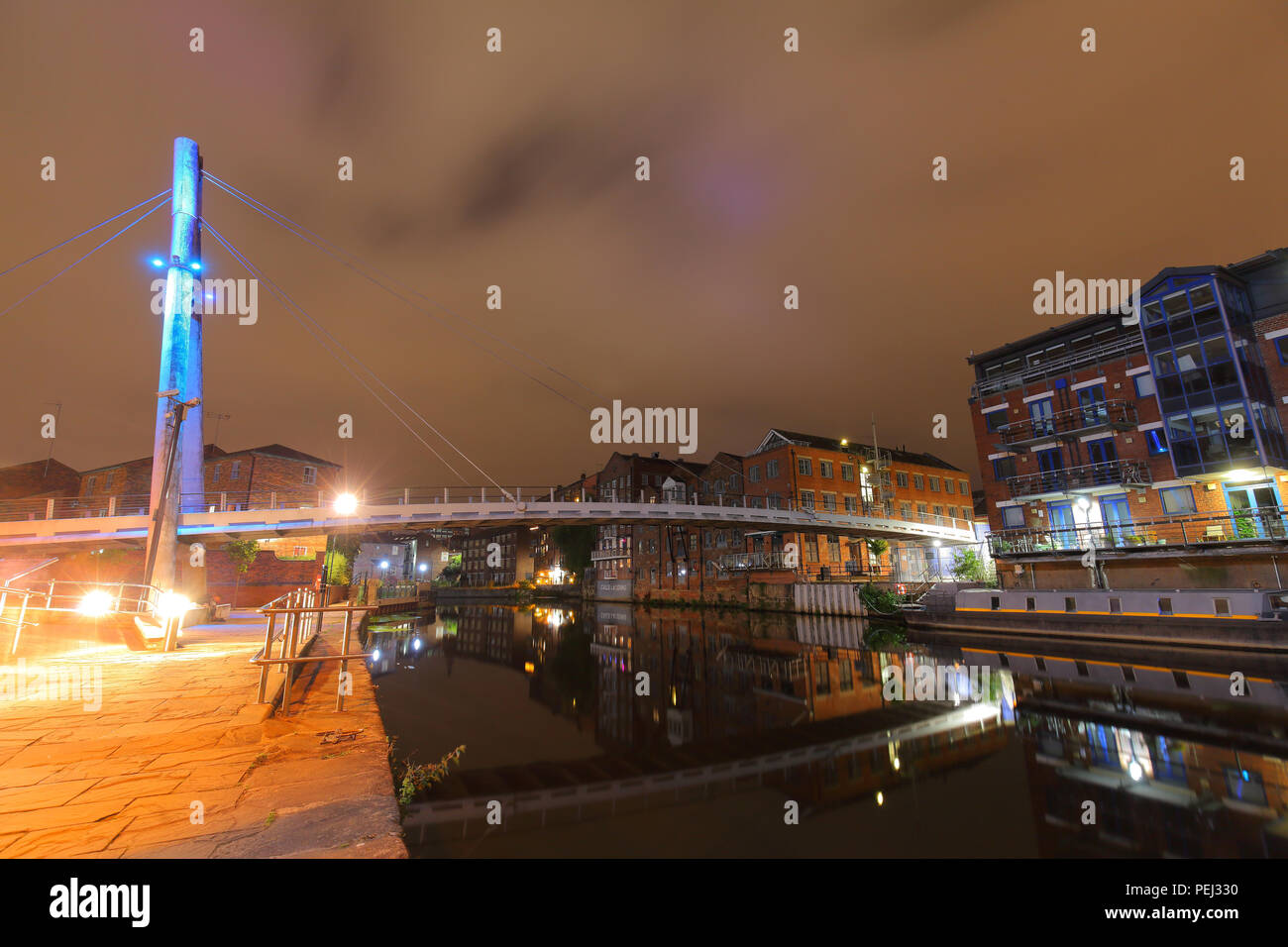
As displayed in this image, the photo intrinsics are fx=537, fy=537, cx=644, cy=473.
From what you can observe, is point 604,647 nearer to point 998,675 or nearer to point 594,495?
point 998,675

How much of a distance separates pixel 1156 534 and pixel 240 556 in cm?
4461

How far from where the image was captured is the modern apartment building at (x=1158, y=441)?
21172 millimetres

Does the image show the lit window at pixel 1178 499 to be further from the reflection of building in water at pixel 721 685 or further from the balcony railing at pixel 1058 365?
the reflection of building in water at pixel 721 685

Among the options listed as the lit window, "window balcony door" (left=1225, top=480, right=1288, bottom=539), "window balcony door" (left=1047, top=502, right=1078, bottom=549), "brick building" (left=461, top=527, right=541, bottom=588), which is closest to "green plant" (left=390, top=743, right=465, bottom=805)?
"window balcony door" (left=1225, top=480, right=1288, bottom=539)

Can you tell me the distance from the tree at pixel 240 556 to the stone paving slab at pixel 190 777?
80.0ft

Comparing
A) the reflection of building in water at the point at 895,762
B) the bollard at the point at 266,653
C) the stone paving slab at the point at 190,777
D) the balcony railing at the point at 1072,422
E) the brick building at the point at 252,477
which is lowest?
the reflection of building in water at the point at 895,762

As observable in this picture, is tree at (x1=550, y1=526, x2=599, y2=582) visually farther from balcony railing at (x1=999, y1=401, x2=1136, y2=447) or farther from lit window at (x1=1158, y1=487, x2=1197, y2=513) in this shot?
lit window at (x1=1158, y1=487, x2=1197, y2=513)

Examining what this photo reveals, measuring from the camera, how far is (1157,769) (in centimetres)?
790

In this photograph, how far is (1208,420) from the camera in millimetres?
22547

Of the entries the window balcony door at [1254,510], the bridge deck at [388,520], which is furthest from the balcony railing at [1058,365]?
the bridge deck at [388,520]

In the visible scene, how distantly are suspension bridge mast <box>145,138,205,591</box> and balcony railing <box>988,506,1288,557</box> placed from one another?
33117mm
